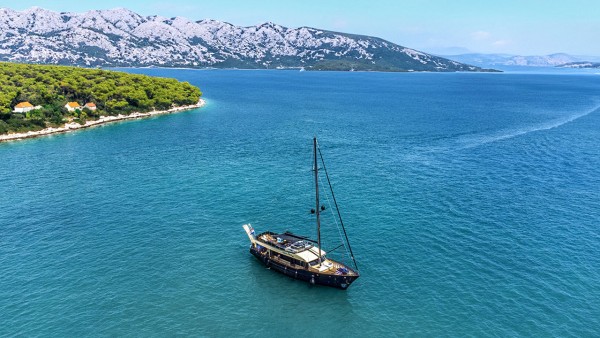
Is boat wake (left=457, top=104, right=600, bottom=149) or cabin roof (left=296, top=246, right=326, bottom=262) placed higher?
boat wake (left=457, top=104, right=600, bottom=149)

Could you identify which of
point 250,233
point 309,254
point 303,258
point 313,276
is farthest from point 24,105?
point 313,276

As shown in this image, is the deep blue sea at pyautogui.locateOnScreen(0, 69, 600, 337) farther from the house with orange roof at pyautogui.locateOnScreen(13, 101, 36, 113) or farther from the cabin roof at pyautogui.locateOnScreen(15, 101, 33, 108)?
the cabin roof at pyautogui.locateOnScreen(15, 101, 33, 108)

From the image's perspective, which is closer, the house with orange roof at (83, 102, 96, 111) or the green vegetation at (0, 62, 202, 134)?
the green vegetation at (0, 62, 202, 134)

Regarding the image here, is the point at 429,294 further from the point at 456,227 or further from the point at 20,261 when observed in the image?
the point at 20,261

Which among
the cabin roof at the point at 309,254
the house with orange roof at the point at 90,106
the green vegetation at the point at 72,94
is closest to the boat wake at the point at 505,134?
the cabin roof at the point at 309,254

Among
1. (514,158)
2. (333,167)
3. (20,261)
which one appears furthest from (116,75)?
(514,158)

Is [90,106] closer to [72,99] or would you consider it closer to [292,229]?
[72,99]

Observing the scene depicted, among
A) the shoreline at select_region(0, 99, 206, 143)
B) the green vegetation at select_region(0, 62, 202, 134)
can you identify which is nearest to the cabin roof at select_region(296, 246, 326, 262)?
the shoreline at select_region(0, 99, 206, 143)
